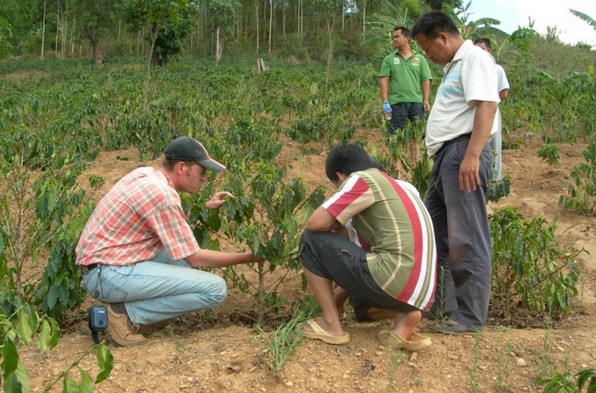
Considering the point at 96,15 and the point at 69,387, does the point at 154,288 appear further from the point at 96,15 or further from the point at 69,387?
the point at 96,15

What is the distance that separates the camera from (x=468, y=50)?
3.17 m

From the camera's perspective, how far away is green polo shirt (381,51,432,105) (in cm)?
612

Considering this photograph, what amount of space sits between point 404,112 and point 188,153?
3.58 m

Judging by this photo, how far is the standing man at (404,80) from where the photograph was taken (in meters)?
6.08

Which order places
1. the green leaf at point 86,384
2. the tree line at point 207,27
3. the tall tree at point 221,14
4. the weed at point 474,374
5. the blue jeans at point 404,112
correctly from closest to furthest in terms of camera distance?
1. the green leaf at point 86,384
2. the weed at point 474,374
3. the blue jeans at point 404,112
4. the tree line at point 207,27
5. the tall tree at point 221,14

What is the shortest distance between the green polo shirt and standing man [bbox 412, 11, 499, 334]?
288 cm

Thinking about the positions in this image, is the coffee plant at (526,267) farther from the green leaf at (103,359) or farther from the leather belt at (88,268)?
the green leaf at (103,359)

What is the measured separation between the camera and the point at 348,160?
2.94 metres

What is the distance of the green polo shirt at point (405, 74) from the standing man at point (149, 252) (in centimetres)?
343

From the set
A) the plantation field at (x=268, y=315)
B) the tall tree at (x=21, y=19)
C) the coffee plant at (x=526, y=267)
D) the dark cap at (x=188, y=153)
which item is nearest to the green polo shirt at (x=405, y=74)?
the plantation field at (x=268, y=315)

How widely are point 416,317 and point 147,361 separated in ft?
4.00

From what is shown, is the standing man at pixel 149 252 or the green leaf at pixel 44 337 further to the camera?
the standing man at pixel 149 252

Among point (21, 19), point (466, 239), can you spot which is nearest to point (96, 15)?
point (21, 19)

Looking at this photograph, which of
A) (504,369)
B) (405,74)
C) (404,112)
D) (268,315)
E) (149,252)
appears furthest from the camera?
(404,112)
